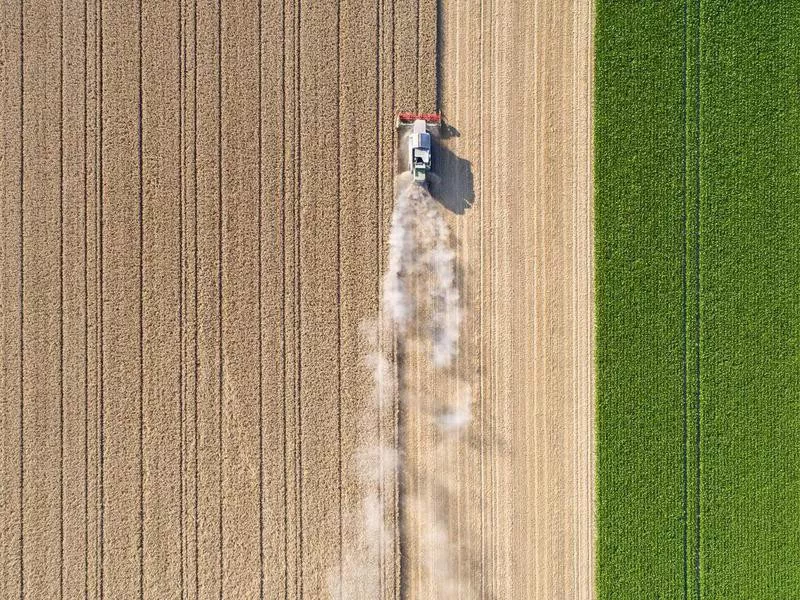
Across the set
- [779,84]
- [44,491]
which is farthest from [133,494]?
A: [779,84]

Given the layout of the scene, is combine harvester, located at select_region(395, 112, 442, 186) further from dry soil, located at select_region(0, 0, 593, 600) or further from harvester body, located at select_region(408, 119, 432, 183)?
dry soil, located at select_region(0, 0, 593, 600)

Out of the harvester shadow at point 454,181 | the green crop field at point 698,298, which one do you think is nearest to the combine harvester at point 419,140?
the harvester shadow at point 454,181

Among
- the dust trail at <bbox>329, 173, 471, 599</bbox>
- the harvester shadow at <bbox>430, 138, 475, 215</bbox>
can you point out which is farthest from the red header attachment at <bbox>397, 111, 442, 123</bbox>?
the dust trail at <bbox>329, 173, 471, 599</bbox>

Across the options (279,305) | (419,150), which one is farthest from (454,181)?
(279,305)

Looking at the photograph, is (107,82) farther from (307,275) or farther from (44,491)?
(44,491)

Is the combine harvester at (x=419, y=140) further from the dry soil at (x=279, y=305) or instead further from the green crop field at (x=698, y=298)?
the green crop field at (x=698, y=298)

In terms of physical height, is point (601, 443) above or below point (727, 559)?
above
